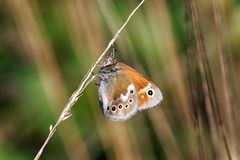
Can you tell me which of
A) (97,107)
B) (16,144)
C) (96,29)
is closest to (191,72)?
(96,29)

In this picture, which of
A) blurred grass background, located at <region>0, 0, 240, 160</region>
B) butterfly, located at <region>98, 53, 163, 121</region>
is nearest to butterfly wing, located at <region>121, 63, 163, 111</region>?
butterfly, located at <region>98, 53, 163, 121</region>

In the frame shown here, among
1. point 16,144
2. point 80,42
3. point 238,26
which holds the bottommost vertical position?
point 16,144

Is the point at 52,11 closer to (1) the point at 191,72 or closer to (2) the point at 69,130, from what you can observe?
(2) the point at 69,130

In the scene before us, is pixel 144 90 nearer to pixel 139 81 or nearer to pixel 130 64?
pixel 139 81

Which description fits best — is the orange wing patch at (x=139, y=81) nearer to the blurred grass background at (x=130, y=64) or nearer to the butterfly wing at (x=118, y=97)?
the butterfly wing at (x=118, y=97)

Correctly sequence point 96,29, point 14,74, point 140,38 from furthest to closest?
point 14,74
point 140,38
point 96,29

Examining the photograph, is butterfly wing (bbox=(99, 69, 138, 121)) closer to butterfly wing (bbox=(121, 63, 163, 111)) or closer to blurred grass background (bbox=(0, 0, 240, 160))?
butterfly wing (bbox=(121, 63, 163, 111))

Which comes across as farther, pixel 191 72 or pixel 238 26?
pixel 238 26
